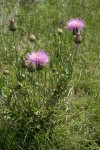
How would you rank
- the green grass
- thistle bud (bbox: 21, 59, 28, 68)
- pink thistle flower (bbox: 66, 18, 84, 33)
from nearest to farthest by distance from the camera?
thistle bud (bbox: 21, 59, 28, 68)
the green grass
pink thistle flower (bbox: 66, 18, 84, 33)

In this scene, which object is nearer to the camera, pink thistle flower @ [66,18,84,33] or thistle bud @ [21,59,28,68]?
thistle bud @ [21,59,28,68]

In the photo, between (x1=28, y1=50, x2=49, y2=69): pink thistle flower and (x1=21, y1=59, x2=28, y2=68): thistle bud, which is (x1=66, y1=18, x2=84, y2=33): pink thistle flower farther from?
(x1=21, y1=59, x2=28, y2=68): thistle bud

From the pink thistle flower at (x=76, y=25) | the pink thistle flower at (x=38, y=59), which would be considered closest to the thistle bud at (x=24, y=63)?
the pink thistle flower at (x=38, y=59)

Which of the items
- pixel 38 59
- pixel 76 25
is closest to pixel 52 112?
pixel 38 59

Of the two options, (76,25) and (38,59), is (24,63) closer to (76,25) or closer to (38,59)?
(38,59)

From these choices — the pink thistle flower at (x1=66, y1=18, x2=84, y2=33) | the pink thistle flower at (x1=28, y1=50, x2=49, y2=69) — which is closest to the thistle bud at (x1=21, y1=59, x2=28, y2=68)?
the pink thistle flower at (x1=28, y1=50, x2=49, y2=69)

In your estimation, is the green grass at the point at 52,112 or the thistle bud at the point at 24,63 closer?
the thistle bud at the point at 24,63

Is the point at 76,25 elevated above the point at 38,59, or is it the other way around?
the point at 76,25

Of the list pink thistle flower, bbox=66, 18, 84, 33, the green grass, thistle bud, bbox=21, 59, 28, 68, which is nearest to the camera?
thistle bud, bbox=21, 59, 28, 68

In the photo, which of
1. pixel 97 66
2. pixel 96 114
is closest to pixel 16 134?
pixel 96 114

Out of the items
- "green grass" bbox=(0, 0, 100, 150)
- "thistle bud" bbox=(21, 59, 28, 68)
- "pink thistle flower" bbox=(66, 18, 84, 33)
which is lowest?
"green grass" bbox=(0, 0, 100, 150)

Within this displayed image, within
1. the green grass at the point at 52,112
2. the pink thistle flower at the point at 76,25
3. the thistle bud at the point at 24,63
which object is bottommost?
the green grass at the point at 52,112

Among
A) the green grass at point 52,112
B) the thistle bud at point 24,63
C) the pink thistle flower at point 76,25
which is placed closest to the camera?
the thistle bud at point 24,63

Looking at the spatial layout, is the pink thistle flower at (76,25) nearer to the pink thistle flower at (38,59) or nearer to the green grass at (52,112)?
the green grass at (52,112)
